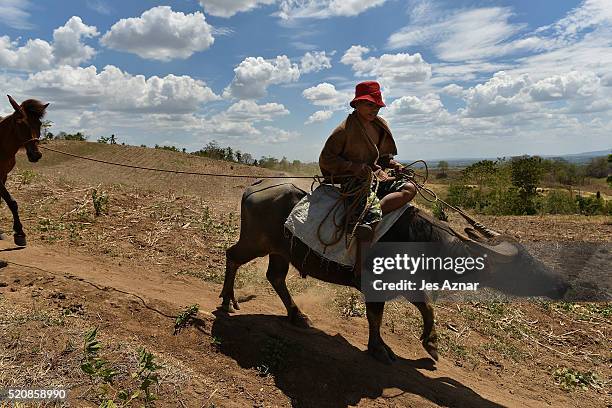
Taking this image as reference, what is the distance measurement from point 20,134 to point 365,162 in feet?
18.9

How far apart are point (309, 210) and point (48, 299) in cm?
297

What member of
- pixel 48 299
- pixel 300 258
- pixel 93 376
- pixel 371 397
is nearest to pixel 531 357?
pixel 371 397

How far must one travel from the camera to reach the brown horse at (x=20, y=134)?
6.75 m

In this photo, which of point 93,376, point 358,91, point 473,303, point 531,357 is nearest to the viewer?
point 93,376

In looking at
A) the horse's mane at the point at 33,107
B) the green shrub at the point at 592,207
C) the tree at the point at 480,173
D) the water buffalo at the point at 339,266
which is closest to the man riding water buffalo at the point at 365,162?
the water buffalo at the point at 339,266

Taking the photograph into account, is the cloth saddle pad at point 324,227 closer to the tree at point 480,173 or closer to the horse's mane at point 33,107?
the horse's mane at point 33,107

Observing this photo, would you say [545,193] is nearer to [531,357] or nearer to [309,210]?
[531,357]

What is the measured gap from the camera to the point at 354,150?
4477mm

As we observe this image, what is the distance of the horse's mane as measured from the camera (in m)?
6.79

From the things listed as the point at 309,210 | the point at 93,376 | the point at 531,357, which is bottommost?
the point at 531,357

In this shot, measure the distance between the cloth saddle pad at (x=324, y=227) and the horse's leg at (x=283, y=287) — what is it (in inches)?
35.0

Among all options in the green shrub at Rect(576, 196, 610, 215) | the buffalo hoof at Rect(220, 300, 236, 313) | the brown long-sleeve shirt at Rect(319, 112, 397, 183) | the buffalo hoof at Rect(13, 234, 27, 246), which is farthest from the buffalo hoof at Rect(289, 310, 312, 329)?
the green shrub at Rect(576, 196, 610, 215)

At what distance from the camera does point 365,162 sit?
15.0 ft

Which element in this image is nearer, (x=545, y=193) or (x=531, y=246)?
(x=531, y=246)
